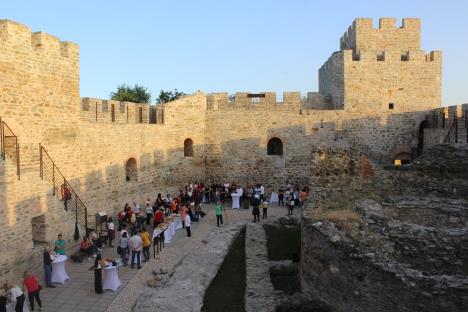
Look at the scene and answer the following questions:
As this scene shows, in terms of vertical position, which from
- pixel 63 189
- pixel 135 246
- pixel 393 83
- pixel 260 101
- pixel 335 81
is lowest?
pixel 135 246

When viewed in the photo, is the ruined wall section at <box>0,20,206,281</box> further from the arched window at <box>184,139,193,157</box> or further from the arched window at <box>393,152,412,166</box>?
the arched window at <box>393,152,412,166</box>

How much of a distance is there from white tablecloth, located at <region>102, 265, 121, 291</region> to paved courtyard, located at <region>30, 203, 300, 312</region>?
0.39 ft

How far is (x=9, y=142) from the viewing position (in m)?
12.1

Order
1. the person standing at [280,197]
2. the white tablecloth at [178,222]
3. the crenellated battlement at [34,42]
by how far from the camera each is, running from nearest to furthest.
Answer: the crenellated battlement at [34,42] → the white tablecloth at [178,222] → the person standing at [280,197]

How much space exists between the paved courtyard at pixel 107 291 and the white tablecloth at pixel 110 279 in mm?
118

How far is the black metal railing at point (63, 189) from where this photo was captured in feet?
44.3

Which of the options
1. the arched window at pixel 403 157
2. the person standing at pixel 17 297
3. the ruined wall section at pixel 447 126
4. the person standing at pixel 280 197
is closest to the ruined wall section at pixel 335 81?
the arched window at pixel 403 157

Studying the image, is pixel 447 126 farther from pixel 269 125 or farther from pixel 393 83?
pixel 269 125

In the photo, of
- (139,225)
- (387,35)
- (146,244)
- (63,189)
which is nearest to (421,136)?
(387,35)

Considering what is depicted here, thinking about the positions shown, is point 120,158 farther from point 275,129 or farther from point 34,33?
point 275,129

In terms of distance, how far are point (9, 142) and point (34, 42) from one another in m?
3.23

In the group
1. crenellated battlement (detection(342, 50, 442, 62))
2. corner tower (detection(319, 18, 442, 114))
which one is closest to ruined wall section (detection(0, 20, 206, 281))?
corner tower (detection(319, 18, 442, 114))

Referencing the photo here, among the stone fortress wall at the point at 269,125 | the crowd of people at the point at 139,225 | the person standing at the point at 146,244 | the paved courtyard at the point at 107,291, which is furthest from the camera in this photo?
the stone fortress wall at the point at 269,125

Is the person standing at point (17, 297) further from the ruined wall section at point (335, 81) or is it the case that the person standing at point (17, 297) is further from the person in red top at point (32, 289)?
the ruined wall section at point (335, 81)
